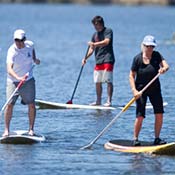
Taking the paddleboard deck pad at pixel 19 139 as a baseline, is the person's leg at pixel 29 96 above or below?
above

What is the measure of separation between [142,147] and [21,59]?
2498 millimetres

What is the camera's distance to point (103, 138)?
65.7ft

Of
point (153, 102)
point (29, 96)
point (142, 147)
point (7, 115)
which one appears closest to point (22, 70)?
point (29, 96)

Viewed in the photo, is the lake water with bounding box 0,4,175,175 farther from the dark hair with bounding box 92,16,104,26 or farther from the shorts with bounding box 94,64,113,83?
the dark hair with bounding box 92,16,104,26

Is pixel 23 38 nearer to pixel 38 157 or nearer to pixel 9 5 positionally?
pixel 38 157

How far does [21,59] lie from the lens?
19.0 m

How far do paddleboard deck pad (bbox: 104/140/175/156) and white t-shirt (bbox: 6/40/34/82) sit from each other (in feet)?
5.89

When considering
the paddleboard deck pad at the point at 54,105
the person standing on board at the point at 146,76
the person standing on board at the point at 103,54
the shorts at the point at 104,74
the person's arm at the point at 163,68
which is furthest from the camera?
the paddleboard deck pad at the point at 54,105

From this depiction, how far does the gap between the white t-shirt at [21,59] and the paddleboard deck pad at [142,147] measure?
1.79m

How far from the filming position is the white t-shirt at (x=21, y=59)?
1892 cm

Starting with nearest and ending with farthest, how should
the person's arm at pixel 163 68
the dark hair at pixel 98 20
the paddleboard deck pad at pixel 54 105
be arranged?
the person's arm at pixel 163 68, the dark hair at pixel 98 20, the paddleboard deck pad at pixel 54 105

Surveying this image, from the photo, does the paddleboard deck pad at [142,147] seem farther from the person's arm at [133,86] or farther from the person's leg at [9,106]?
the person's leg at [9,106]

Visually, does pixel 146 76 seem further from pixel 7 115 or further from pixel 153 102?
pixel 7 115

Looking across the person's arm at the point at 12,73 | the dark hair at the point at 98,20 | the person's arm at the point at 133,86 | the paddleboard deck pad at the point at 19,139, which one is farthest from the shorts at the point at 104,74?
the person's arm at the point at 133,86
